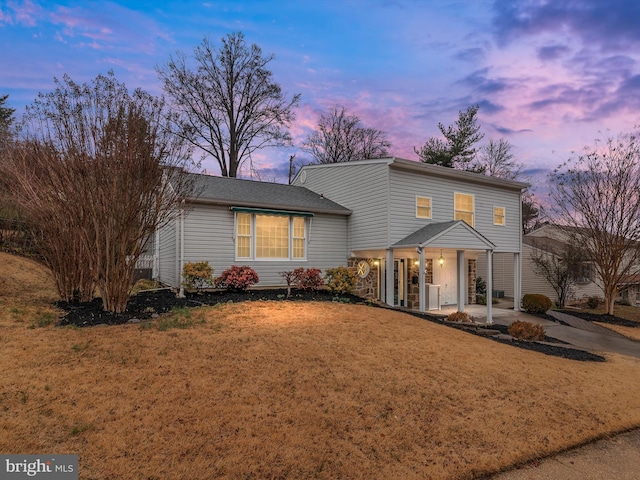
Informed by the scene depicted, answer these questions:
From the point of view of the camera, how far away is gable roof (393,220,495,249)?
12273 mm

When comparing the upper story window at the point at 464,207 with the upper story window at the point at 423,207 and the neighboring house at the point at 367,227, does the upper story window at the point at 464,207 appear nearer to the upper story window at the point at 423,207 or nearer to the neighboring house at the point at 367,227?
the neighboring house at the point at 367,227

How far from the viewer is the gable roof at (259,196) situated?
40.1 ft

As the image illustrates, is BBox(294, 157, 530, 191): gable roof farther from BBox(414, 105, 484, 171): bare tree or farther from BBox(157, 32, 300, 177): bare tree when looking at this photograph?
BBox(414, 105, 484, 171): bare tree

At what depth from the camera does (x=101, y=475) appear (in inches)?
114

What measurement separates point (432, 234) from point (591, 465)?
9.17 m

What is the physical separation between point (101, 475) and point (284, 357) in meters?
2.86

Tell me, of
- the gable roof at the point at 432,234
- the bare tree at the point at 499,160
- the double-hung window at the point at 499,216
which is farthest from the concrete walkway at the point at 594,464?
the bare tree at the point at 499,160

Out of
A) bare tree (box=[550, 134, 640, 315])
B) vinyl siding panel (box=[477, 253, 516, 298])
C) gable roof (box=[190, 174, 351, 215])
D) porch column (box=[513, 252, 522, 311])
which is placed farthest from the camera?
vinyl siding panel (box=[477, 253, 516, 298])

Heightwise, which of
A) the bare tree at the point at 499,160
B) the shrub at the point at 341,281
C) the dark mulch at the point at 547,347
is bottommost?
the dark mulch at the point at 547,347

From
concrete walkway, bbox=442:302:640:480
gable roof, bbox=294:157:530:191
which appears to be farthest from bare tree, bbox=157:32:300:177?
concrete walkway, bbox=442:302:640:480

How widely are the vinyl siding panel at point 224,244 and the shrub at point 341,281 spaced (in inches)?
60.6

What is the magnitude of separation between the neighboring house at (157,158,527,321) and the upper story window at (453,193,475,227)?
43mm

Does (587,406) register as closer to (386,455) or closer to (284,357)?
(386,455)

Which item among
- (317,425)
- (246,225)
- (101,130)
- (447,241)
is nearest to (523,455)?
(317,425)
